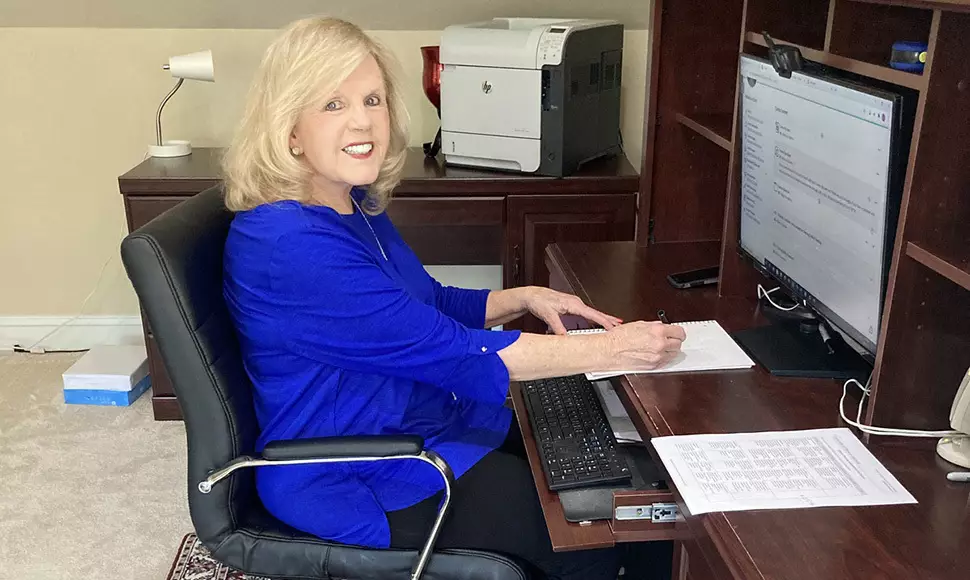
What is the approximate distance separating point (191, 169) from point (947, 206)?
2.18 metres

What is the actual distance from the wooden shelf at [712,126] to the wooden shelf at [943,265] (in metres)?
0.71

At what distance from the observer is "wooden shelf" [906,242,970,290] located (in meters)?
1.08

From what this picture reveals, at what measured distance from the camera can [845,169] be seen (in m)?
1.37

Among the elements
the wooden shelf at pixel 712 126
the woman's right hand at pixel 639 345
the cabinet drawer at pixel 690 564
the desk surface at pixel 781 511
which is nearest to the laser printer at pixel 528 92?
the wooden shelf at pixel 712 126

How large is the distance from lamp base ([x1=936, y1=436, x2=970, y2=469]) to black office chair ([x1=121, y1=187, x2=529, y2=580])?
0.64 metres

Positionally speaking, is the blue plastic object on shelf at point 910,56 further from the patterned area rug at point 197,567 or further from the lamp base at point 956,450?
the patterned area rug at point 197,567

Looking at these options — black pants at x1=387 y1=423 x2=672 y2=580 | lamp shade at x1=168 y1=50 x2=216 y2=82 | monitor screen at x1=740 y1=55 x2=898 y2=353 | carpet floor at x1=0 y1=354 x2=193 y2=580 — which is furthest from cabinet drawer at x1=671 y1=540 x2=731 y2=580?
lamp shade at x1=168 y1=50 x2=216 y2=82

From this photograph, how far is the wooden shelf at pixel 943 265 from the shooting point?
1085 mm

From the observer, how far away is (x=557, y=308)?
5.89 feet

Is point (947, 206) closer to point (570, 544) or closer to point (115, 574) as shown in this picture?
point (570, 544)

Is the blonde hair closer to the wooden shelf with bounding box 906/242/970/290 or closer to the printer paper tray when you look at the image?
the wooden shelf with bounding box 906/242/970/290

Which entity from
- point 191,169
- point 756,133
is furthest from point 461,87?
point 756,133

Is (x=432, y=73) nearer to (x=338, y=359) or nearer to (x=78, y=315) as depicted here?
(x=338, y=359)

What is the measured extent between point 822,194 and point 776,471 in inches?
20.4
